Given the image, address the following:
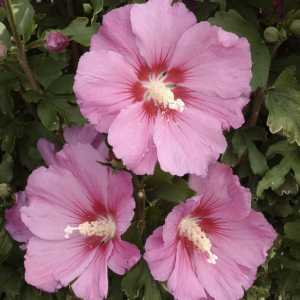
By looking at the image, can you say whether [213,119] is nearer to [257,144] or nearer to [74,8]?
[257,144]

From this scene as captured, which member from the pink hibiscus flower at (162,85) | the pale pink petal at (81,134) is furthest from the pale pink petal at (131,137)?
the pale pink petal at (81,134)

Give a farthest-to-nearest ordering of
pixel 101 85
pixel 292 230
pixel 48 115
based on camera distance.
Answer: pixel 292 230 → pixel 48 115 → pixel 101 85

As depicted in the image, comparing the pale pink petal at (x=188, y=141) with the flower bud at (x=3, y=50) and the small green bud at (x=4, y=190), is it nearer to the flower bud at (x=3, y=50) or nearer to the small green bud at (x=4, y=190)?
the flower bud at (x=3, y=50)

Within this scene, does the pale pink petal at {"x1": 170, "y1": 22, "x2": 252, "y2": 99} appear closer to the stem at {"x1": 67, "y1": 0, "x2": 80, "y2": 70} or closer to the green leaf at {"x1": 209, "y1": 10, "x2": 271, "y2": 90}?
the green leaf at {"x1": 209, "y1": 10, "x2": 271, "y2": 90}

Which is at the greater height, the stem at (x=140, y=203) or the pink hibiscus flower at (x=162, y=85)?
the pink hibiscus flower at (x=162, y=85)

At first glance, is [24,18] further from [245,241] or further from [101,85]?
[245,241]

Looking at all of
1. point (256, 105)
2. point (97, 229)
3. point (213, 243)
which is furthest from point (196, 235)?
point (256, 105)
